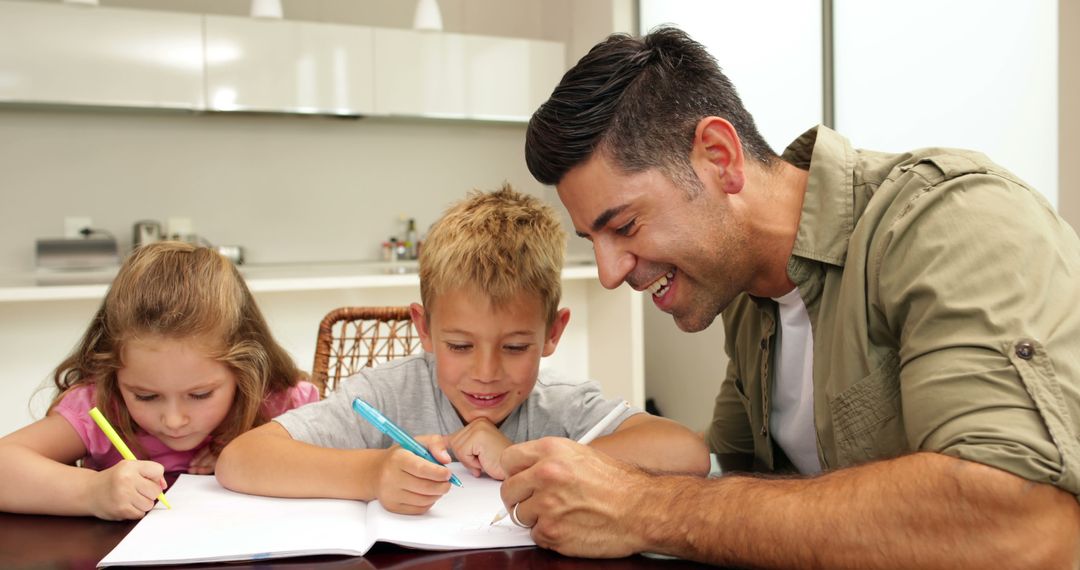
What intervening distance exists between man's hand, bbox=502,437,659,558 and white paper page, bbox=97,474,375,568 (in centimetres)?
17

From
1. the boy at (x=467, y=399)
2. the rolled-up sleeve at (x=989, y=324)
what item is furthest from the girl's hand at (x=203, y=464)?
the rolled-up sleeve at (x=989, y=324)

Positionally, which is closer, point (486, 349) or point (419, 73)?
point (486, 349)

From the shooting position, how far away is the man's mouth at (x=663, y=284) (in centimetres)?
124

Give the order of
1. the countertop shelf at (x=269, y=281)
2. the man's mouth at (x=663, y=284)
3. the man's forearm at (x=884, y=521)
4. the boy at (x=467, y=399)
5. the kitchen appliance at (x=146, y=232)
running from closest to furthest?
the man's forearm at (x=884, y=521) → the boy at (x=467, y=399) → the man's mouth at (x=663, y=284) → the countertop shelf at (x=269, y=281) → the kitchen appliance at (x=146, y=232)

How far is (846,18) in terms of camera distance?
3.29 m

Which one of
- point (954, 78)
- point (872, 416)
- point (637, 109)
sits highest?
point (954, 78)

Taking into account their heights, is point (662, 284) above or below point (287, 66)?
below

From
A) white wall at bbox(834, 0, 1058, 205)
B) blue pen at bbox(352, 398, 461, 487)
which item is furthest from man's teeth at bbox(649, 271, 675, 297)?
white wall at bbox(834, 0, 1058, 205)

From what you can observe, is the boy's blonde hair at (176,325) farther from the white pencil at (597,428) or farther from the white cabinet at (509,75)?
the white cabinet at (509,75)

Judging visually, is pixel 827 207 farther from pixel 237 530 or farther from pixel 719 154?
pixel 237 530

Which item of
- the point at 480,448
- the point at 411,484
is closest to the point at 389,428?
the point at 411,484

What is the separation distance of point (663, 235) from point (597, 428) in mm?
259

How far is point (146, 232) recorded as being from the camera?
4.25 m

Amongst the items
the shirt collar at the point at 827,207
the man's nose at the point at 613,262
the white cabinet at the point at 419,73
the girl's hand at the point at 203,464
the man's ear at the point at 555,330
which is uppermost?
the white cabinet at the point at 419,73
